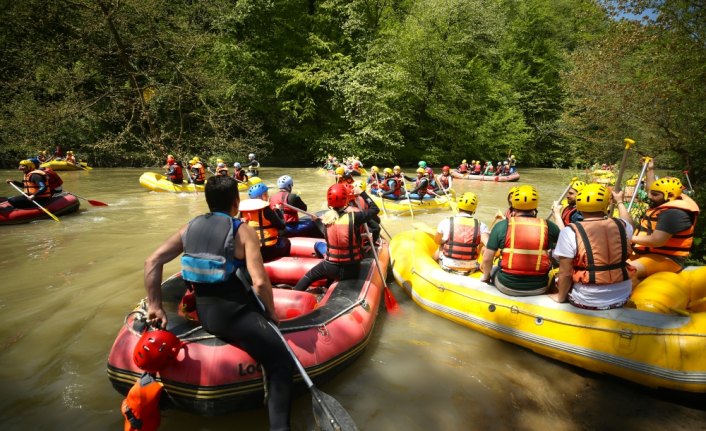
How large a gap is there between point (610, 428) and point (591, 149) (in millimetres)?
10892

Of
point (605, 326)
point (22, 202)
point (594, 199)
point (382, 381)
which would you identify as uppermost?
point (594, 199)

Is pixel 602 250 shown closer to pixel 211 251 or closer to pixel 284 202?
pixel 211 251

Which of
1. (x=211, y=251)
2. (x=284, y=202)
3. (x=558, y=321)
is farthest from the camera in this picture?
(x=284, y=202)

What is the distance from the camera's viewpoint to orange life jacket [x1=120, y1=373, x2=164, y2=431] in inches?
83.7

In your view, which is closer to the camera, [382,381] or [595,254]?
[595,254]

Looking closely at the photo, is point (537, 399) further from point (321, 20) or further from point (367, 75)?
point (321, 20)

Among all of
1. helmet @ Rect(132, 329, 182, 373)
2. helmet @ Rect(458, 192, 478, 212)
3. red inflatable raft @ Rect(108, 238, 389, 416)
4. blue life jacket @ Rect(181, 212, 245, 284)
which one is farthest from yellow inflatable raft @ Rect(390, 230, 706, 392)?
helmet @ Rect(132, 329, 182, 373)

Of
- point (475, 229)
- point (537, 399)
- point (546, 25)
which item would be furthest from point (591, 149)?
point (546, 25)

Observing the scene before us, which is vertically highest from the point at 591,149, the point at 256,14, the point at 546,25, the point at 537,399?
the point at 546,25

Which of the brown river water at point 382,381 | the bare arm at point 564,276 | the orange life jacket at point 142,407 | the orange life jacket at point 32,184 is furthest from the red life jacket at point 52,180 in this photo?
the bare arm at point 564,276

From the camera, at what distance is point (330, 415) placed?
2.16 meters

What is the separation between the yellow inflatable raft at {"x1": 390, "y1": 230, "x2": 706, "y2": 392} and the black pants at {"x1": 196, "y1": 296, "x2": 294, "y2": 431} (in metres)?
2.29

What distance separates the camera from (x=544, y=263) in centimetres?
343

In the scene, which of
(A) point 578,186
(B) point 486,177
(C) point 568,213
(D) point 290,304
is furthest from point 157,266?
(B) point 486,177
